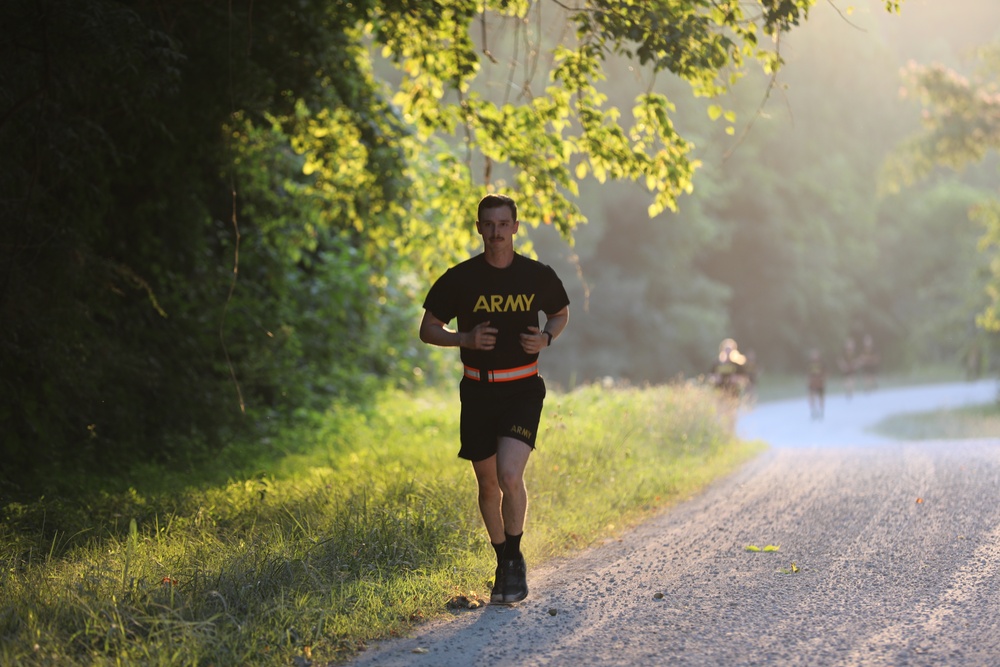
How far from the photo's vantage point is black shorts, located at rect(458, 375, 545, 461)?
18.6ft

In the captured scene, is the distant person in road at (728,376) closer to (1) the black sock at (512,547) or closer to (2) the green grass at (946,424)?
(2) the green grass at (946,424)

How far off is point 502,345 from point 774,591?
188cm

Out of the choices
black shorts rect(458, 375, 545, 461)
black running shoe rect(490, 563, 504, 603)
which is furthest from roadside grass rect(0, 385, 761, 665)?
black shorts rect(458, 375, 545, 461)

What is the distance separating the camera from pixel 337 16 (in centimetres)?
1076

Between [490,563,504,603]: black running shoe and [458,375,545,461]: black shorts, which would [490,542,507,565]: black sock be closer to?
[490,563,504,603]: black running shoe

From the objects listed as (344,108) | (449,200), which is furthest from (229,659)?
(344,108)

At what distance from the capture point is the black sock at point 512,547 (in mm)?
5793

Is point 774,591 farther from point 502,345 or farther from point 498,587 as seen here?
point 502,345

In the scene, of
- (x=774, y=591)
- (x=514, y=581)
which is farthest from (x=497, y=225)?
(x=774, y=591)

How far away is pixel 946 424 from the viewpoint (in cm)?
2673

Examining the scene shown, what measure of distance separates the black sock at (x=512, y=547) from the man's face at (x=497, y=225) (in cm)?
145

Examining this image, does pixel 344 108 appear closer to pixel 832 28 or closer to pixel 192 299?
pixel 192 299

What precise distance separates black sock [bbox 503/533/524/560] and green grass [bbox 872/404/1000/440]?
17.9m

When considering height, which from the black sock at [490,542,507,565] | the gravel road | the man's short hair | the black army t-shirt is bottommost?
the gravel road
